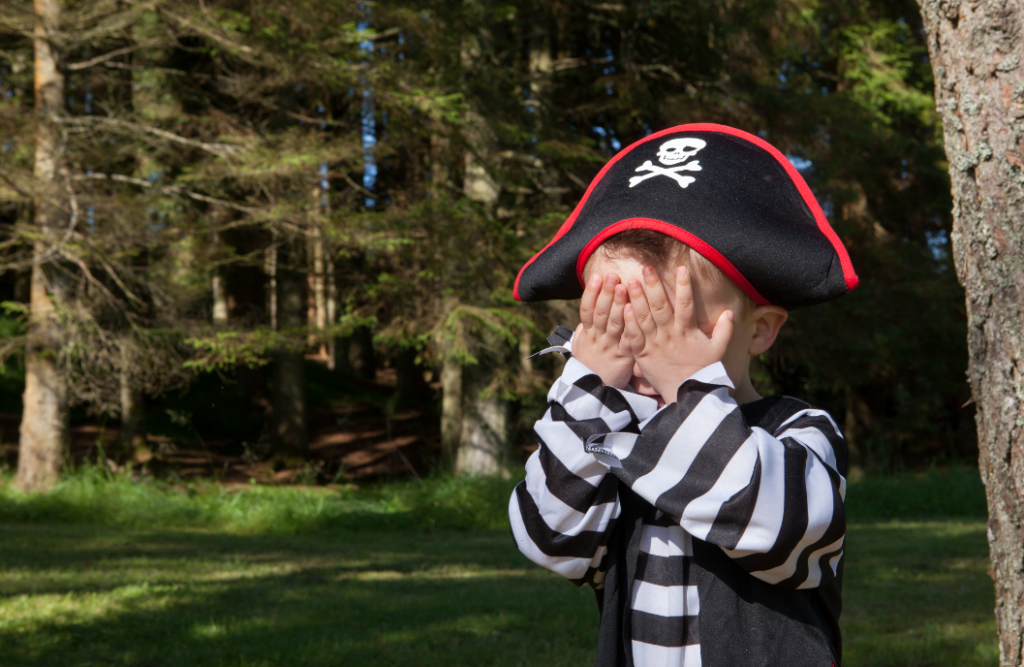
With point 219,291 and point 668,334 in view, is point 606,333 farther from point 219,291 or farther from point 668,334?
point 219,291

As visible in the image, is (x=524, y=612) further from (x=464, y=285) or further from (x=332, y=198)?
(x=332, y=198)

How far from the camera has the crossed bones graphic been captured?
4.88 ft

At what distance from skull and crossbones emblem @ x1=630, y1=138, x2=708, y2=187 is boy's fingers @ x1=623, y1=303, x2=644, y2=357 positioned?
0.87 feet

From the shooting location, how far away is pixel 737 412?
1329mm

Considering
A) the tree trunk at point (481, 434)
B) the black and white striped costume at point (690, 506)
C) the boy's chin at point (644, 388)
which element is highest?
the boy's chin at point (644, 388)

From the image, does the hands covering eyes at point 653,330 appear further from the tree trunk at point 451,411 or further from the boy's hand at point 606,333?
the tree trunk at point 451,411

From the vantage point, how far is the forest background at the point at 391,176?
387 inches

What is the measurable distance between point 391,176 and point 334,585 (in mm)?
8756

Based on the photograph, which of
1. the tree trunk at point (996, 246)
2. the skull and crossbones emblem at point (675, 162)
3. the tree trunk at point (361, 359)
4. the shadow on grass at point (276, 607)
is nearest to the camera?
the skull and crossbones emblem at point (675, 162)

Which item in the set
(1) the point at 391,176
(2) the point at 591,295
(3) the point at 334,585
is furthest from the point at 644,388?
(1) the point at 391,176

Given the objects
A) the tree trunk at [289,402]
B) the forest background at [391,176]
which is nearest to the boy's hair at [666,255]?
the forest background at [391,176]

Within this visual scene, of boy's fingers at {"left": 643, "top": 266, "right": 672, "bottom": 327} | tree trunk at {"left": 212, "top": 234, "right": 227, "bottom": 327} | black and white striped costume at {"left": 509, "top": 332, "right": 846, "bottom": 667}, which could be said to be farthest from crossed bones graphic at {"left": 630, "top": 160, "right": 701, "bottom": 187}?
tree trunk at {"left": 212, "top": 234, "right": 227, "bottom": 327}

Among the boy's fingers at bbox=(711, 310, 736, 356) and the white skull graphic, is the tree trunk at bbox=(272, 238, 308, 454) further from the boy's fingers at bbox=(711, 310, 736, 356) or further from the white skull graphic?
the boy's fingers at bbox=(711, 310, 736, 356)

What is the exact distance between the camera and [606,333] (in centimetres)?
146
